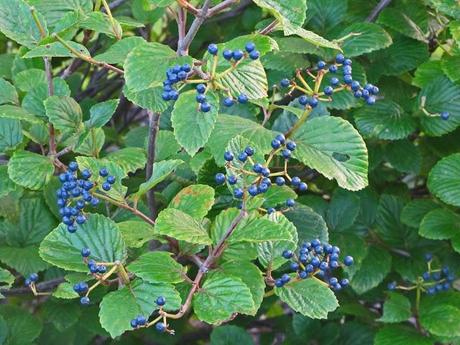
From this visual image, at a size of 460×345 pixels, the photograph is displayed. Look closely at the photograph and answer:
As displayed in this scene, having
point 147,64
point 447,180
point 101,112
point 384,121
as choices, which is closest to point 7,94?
point 101,112

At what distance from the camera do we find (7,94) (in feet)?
5.22

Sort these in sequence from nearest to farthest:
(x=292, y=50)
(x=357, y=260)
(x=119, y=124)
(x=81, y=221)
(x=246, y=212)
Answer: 1. (x=246, y=212)
2. (x=81, y=221)
3. (x=292, y=50)
4. (x=357, y=260)
5. (x=119, y=124)

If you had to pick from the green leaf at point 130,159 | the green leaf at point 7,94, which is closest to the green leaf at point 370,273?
the green leaf at point 130,159

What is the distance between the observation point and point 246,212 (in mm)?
1258

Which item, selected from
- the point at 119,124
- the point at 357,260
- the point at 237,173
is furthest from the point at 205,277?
the point at 119,124

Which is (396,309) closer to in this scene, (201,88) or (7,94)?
(201,88)

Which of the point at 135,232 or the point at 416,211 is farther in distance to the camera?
the point at 416,211

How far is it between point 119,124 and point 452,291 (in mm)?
1116

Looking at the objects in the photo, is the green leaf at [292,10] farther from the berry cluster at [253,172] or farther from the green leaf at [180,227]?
the green leaf at [180,227]

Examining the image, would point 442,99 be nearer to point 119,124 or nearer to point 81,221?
point 81,221

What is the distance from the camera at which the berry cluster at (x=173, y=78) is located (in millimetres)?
1183

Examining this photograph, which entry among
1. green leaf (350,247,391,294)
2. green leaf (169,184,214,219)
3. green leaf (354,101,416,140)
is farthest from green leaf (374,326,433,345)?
green leaf (169,184,214,219)

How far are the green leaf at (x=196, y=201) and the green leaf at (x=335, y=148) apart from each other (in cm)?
16

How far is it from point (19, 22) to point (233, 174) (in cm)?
51
